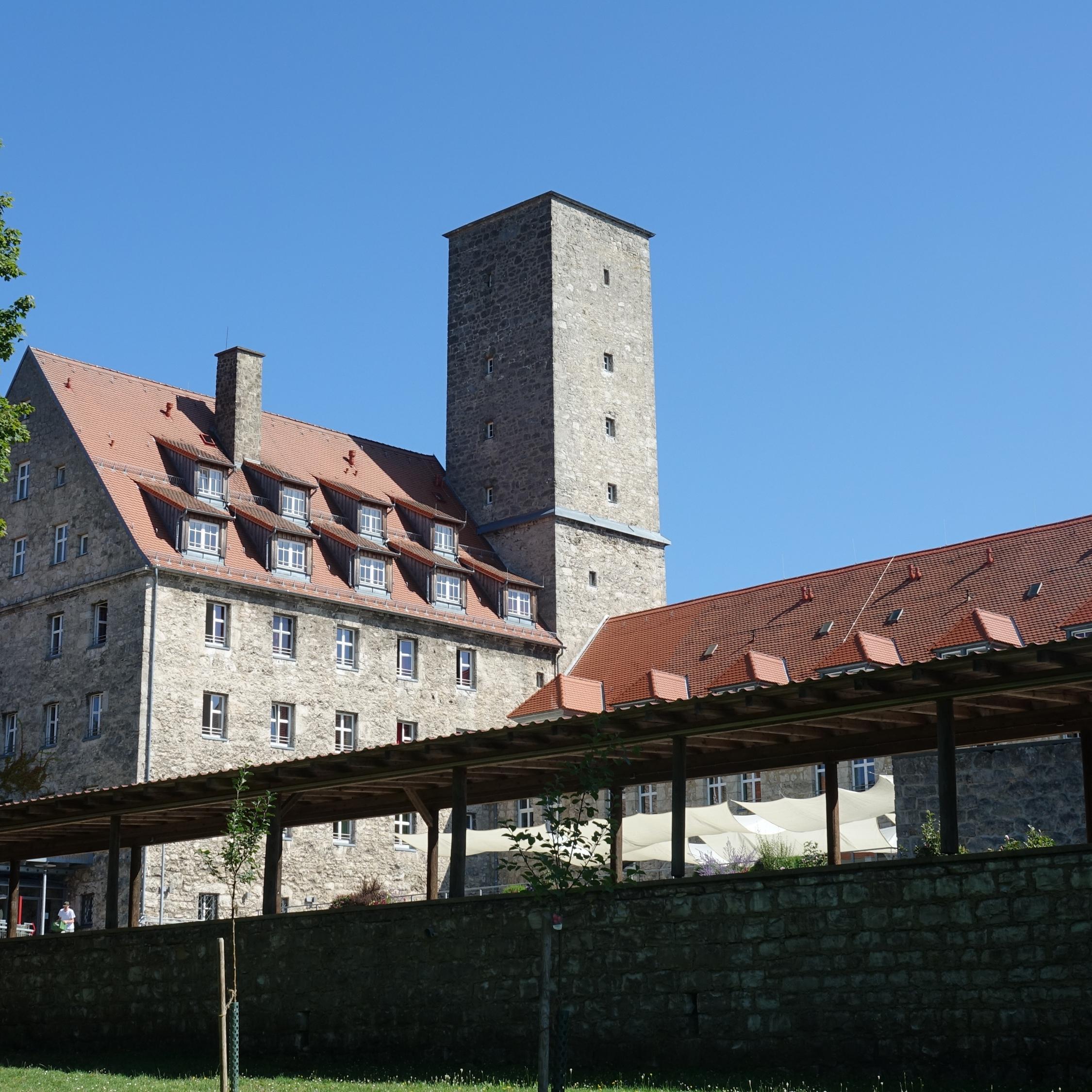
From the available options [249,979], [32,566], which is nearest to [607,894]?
[249,979]

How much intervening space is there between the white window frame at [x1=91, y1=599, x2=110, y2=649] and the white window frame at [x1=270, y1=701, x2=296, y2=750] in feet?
14.0

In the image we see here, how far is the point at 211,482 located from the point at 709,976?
27647mm

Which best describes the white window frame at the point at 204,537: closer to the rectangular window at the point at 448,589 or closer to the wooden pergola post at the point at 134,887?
the rectangular window at the point at 448,589

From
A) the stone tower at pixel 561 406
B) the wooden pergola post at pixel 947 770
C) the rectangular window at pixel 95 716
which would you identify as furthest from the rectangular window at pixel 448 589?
the wooden pergola post at pixel 947 770

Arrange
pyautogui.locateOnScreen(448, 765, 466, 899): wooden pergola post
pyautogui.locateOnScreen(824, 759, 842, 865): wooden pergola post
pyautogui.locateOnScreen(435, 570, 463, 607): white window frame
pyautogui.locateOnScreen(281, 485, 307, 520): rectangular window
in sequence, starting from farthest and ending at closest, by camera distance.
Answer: pyautogui.locateOnScreen(435, 570, 463, 607): white window frame
pyautogui.locateOnScreen(281, 485, 307, 520): rectangular window
pyautogui.locateOnScreen(448, 765, 466, 899): wooden pergola post
pyautogui.locateOnScreen(824, 759, 842, 865): wooden pergola post

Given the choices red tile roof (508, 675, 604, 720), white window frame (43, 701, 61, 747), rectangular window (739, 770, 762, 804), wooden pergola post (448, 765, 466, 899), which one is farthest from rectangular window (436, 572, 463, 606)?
wooden pergola post (448, 765, 466, 899)

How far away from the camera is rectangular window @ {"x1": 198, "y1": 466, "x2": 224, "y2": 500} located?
41688 millimetres

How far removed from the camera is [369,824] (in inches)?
1638

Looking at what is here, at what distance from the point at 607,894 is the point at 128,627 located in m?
22.8

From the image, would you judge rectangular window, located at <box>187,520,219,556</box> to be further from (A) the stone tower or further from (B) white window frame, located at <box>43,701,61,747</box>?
(A) the stone tower

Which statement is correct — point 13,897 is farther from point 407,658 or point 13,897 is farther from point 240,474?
point 240,474

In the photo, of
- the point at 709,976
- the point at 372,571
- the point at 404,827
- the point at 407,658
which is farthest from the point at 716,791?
the point at 709,976

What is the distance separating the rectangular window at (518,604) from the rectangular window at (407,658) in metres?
3.52

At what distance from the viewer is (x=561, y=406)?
4816 cm
